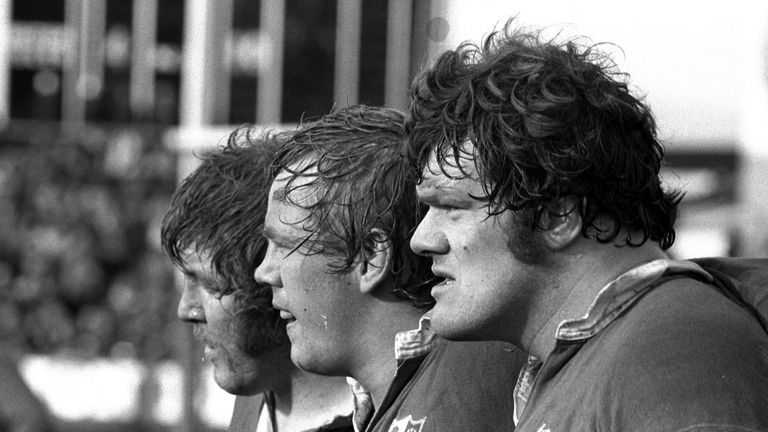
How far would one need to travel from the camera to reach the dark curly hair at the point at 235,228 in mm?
2967

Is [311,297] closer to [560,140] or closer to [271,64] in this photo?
[560,140]

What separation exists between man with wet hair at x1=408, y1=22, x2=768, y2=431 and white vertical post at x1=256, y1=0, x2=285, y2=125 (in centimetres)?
1331

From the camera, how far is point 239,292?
2965 mm

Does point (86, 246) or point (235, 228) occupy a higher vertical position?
point (235, 228)

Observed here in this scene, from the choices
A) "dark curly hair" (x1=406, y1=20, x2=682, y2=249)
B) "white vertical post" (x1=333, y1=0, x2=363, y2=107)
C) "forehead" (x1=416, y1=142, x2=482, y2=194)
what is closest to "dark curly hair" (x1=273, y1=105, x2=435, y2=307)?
"forehead" (x1=416, y1=142, x2=482, y2=194)

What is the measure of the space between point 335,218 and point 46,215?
10.3 m

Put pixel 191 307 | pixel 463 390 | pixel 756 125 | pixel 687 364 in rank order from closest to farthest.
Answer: pixel 687 364
pixel 463 390
pixel 191 307
pixel 756 125

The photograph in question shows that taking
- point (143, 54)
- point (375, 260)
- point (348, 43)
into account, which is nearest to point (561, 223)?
point (375, 260)

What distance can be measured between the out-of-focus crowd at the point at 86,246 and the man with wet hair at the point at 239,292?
5.60 metres

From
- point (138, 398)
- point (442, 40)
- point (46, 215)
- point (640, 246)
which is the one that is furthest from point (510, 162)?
point (442, 40)

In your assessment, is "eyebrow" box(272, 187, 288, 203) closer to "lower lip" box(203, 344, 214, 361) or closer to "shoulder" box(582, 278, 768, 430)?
"lower lip" box(203, 344, 214, 361)

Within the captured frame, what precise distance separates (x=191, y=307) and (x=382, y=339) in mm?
819

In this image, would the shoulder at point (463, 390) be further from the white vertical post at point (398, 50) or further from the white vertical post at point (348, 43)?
the white vertical post at point (348, 43)

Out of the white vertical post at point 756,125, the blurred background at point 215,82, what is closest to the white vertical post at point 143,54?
the blurred background at point 215,82
